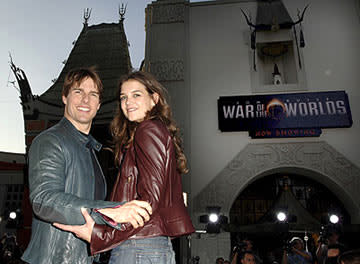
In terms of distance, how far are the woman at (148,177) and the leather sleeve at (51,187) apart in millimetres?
103

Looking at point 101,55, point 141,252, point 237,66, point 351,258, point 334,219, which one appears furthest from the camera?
point 101,55

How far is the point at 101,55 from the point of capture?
11508 millimetres

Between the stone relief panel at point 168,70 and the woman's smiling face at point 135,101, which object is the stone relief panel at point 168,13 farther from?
the woman's smiling face at point 135,101

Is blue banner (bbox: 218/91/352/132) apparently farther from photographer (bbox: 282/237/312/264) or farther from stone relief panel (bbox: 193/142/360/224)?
photographer (bbox: 282/237/312/264)

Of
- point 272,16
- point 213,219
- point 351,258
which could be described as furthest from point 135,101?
point 272,16

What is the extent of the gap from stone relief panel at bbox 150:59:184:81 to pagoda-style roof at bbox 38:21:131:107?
6.70ft

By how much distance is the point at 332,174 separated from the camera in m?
8.36

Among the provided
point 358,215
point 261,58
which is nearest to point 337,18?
point 261,58

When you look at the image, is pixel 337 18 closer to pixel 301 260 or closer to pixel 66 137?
pixel 301 260

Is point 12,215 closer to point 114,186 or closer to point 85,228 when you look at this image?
point 114,186

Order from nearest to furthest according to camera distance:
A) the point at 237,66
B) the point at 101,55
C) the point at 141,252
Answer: the point at 141,252 < the point at 237,66 < the point at 101,55

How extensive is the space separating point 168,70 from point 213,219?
4989 mm

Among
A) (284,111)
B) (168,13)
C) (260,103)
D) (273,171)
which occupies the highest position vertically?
(168,13)

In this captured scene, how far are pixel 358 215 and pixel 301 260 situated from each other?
13.3ft
